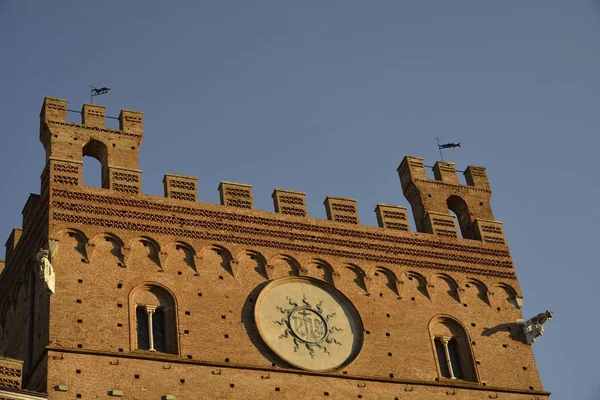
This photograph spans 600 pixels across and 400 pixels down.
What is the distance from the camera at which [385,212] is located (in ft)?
107

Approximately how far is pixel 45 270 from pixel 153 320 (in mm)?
2461

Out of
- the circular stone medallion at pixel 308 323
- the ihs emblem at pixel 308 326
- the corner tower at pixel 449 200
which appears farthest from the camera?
the corner tower at pixel 449 200

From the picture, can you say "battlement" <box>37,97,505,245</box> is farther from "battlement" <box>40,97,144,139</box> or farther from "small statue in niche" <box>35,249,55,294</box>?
"small statue in niche" <box>35,249,55,294</box>

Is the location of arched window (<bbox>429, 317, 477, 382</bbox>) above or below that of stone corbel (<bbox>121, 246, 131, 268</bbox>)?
below

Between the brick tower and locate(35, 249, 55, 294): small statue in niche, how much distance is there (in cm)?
7

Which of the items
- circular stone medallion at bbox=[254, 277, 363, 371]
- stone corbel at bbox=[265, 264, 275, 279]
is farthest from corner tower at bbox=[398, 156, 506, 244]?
stone corbel at bbox=[265, 264, 275, 279]

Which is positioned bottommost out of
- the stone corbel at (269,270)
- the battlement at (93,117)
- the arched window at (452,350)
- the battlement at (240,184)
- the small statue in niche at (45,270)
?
the arched window at (452,350)

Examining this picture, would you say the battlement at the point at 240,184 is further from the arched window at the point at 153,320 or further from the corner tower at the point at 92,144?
the arched window at the point at 153,320

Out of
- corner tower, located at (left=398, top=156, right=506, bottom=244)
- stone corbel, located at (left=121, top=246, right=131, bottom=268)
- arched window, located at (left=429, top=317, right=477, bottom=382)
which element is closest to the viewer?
stone corbel, located at (left=121, top=246, right=131, bottom=268)

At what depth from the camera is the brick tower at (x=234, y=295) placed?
27750 millimetres

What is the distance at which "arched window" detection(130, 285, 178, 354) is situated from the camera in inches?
1110

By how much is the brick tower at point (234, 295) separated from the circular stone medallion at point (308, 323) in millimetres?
33

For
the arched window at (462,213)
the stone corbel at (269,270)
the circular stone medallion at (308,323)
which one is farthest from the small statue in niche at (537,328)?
the stone corbel at (269,270)

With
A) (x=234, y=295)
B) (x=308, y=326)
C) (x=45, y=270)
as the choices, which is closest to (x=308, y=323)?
(x=308, y=326)
